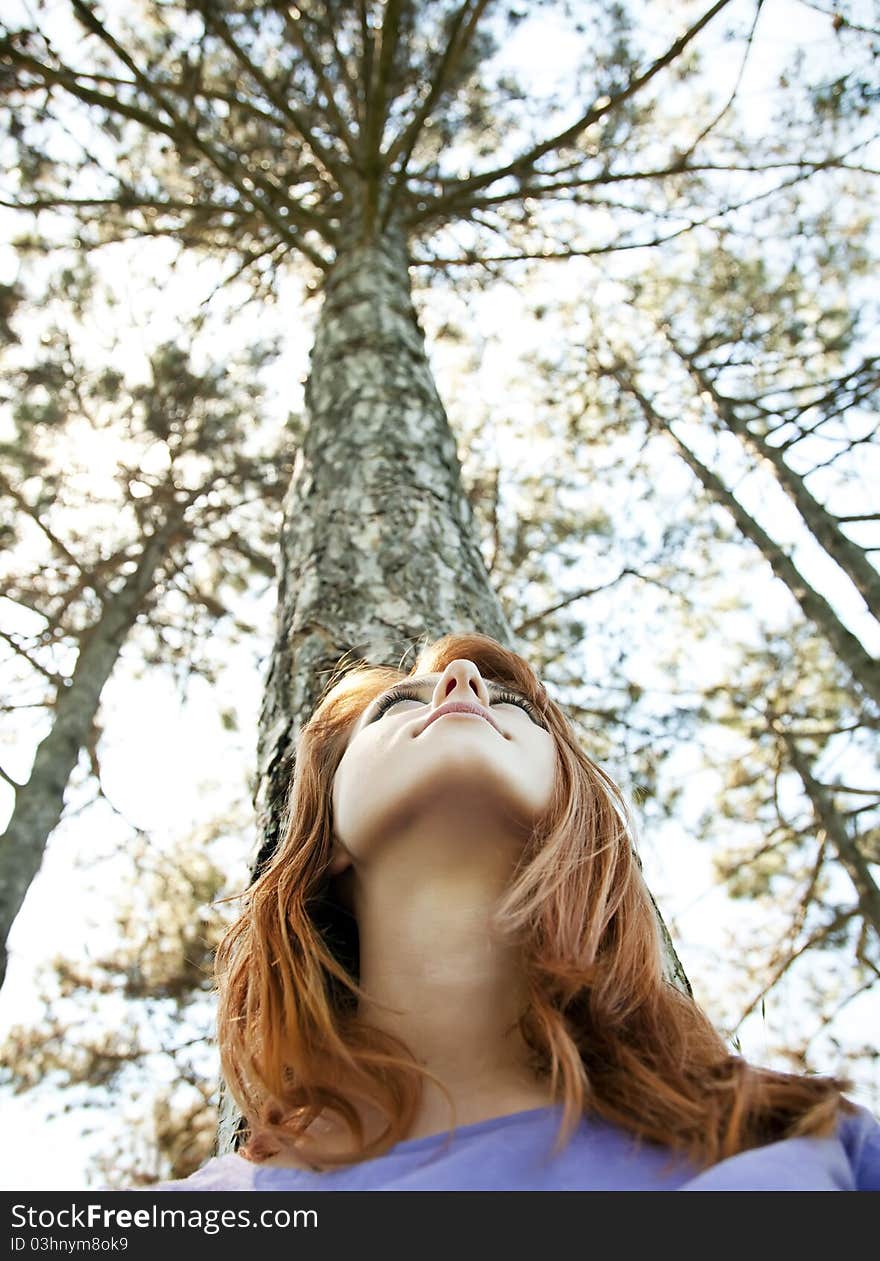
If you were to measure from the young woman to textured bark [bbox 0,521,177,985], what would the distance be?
2.78 metres

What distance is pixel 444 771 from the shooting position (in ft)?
3.82

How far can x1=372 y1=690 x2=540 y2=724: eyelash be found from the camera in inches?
55.0

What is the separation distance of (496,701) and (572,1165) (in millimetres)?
696

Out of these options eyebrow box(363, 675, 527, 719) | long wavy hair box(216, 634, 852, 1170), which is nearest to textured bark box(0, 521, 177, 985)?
Answer: long wavy hair box(216, 634, 852, 1170)

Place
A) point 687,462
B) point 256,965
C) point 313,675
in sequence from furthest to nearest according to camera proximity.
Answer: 1. point 687,462
2. point 313,675
3. point 256,965

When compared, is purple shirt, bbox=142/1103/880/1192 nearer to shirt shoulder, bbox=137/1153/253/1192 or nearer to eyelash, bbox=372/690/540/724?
shirt shoulder, bbox=137/1153/253/1192

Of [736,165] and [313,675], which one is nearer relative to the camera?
[313,675]

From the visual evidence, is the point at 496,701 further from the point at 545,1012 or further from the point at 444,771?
the point at 545,1012

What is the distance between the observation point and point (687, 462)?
221 inches

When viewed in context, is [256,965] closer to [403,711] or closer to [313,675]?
[403,711]

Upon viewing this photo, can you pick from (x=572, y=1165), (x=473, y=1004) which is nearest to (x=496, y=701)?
(x=473, y=1004)

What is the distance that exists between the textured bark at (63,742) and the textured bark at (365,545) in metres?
2.34
